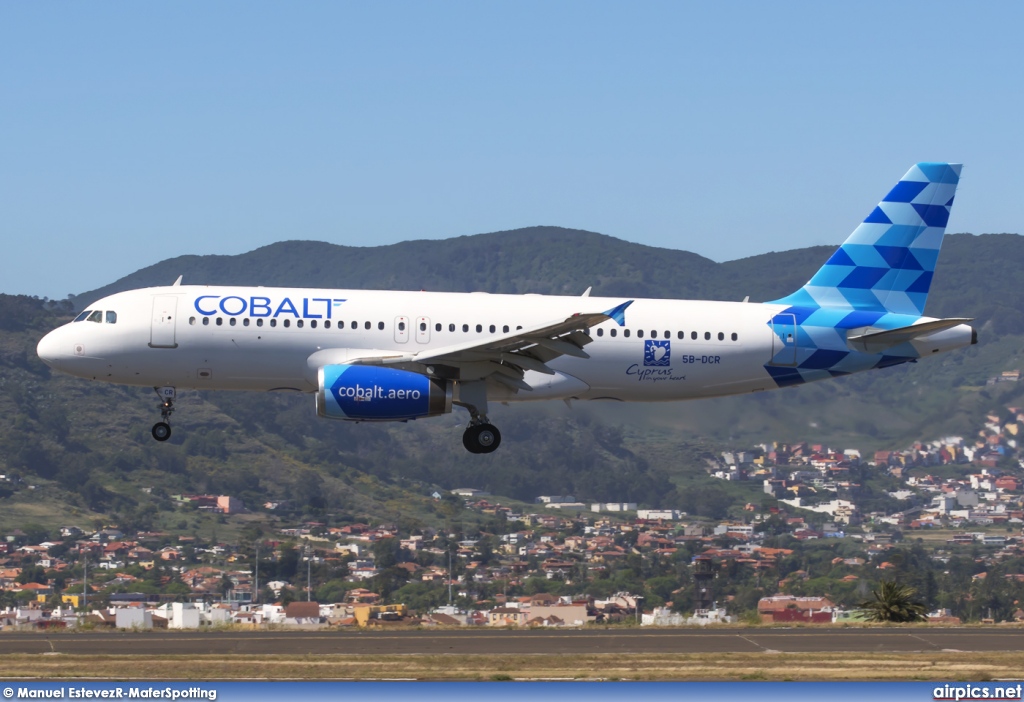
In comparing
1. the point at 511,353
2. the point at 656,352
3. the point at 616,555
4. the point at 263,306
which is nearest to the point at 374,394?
the point at 511,353

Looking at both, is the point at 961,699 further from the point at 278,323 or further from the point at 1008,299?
the point at 1008,299

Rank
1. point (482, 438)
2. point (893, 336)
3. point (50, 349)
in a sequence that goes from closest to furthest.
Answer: point (50, 349), point (482, 438), point (893, 336)

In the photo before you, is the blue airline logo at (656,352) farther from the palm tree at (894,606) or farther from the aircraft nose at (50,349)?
the aircraft nose at (50,349)

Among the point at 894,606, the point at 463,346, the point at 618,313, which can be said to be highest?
the point at 618,313

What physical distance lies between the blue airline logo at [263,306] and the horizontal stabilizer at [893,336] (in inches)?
534

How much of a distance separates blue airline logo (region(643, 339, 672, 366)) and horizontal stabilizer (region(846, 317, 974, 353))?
16.1 ft

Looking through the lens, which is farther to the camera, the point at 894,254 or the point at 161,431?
the point at 894,254

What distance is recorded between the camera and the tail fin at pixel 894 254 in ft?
122

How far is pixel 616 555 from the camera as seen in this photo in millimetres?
89062

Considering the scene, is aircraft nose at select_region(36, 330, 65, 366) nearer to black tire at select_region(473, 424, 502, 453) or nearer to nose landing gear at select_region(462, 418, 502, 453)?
nose landing gear at select_region(462, 418, 502, 453)

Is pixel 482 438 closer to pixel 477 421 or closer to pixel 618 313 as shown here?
pixel 477 421

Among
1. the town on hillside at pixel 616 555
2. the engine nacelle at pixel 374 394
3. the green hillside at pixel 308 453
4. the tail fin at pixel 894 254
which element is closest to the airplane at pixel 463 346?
the engine nacelle at pixel 374 394

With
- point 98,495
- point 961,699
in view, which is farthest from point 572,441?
point 961,699

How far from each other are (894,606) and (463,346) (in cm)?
1754
